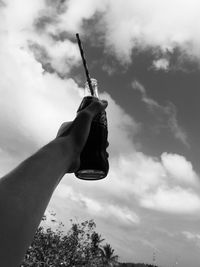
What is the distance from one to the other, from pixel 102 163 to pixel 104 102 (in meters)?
0.36

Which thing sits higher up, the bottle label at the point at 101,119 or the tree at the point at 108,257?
the tree at the point at 108,257

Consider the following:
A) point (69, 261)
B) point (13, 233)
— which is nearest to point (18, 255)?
point (13, 233)

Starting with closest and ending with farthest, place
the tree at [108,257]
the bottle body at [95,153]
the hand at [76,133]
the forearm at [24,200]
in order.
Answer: the forearm at [24,200]
the hand at [76,133]
the bottle body at [95,153]
the tree at [108,257]

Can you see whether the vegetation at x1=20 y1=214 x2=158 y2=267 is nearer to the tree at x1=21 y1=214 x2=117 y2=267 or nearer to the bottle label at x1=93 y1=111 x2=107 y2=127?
the tree at x1=21 y1=214 x2=117 y2=267

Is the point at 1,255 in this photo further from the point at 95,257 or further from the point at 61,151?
the point at 95,257

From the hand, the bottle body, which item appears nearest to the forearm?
the hand

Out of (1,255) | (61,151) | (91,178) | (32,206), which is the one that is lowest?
(1,255)

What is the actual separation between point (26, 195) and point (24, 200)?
0.02m

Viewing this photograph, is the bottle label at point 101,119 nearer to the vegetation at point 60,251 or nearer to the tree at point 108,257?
the vegetation at point 60,251

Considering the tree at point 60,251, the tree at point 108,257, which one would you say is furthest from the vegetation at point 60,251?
the tree at point 108,257

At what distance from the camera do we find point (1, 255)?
0.71 metres

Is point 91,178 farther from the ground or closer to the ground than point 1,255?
farther from the ground

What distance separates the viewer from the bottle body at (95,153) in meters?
1.85

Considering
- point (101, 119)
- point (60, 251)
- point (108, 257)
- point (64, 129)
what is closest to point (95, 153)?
point (101, 119)
